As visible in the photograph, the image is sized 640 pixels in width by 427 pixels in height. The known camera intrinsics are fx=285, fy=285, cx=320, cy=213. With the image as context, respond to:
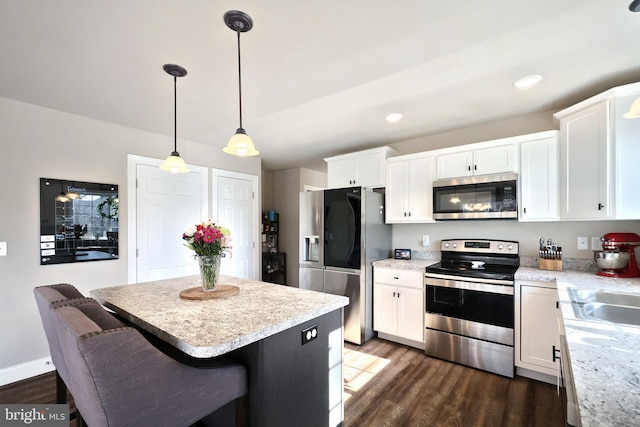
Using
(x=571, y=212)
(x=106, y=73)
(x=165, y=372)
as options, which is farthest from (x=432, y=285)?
(x=106, y=73)

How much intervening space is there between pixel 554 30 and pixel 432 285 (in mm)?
2129

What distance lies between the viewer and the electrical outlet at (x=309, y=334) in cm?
146

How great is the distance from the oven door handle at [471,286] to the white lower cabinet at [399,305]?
145 millimetres

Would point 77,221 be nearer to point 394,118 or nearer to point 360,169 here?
point 360,169

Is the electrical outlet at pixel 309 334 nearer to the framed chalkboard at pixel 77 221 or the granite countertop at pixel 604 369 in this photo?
the granite countertop at pixel 604 369

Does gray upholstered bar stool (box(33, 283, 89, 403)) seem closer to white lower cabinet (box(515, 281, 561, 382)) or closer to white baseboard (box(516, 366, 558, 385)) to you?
white lower cabinet (box(515, 281, 561, 382))

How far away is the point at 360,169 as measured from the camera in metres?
3.59

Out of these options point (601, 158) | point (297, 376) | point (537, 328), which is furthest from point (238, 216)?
point (601, 158)

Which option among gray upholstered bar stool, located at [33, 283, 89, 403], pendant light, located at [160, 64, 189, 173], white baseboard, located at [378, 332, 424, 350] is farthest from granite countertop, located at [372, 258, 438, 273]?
gray upholstered bar stool, located at [33, 283, 89, 403]

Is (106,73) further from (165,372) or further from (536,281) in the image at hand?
(536,281)

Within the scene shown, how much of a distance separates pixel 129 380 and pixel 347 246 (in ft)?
8.48

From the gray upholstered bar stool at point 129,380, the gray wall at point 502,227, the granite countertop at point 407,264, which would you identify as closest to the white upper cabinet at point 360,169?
the gray wall at point 502,227

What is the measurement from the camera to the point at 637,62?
73.3 inches

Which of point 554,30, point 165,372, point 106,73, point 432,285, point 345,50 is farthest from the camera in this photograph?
point 432,285
